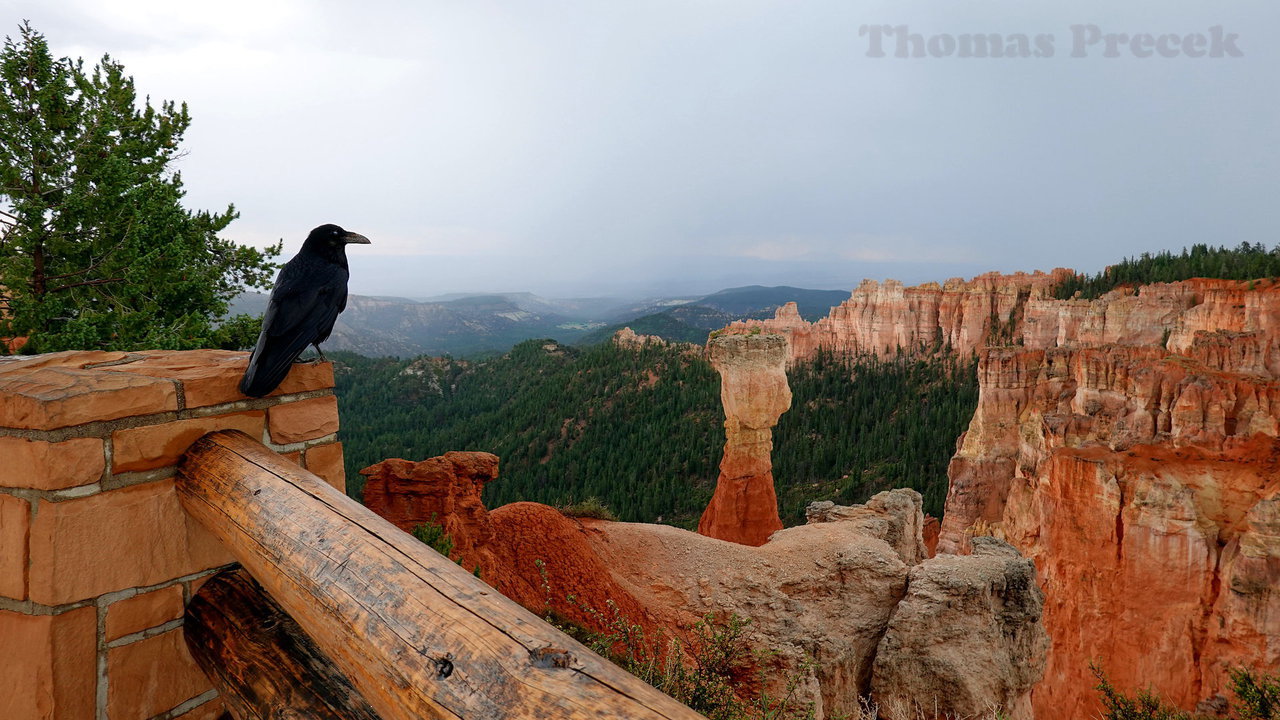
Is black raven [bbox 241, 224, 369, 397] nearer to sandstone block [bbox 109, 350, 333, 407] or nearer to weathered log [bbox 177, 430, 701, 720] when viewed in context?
sandstone block [bbox 109, 350, 333, 407]

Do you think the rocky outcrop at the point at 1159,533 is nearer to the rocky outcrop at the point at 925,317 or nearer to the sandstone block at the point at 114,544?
the sandstone block at the point at 114,544

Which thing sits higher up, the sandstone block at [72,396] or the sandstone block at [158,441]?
the sandstone block at [72,396]

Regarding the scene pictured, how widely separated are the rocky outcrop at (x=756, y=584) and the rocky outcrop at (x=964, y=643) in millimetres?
28

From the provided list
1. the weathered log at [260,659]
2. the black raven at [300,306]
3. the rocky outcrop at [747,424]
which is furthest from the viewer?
the rocky outcrop at [747,424]

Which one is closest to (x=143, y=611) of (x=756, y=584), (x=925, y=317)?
(x=756, y=584)

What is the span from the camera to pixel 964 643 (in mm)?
8789

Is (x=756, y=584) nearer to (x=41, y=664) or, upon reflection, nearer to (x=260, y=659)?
(x=260, y=659)

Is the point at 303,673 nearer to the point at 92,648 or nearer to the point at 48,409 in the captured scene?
the point at 92,648

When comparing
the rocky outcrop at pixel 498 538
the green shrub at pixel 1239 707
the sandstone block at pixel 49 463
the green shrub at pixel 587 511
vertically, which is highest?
the sandstone block at pixel 49 463

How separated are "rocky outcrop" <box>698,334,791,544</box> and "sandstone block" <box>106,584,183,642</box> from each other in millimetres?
19203

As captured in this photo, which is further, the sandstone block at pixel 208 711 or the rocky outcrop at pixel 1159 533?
the rocky outcrop at pixel 1159 533

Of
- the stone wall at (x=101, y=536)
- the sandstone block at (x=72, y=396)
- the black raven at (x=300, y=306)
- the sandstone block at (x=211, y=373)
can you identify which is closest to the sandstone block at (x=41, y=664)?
the stone wall at (x=101, y=536)

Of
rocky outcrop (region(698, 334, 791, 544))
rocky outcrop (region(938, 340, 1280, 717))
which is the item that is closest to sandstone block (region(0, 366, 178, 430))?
rocky outcrop (region(698, 334, 791, 544))

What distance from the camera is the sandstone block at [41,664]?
1792mm
